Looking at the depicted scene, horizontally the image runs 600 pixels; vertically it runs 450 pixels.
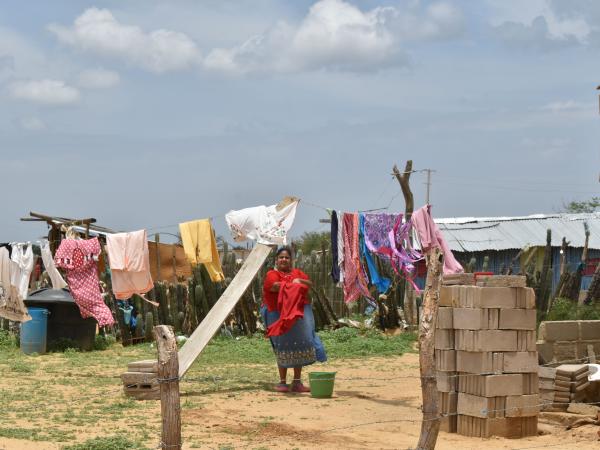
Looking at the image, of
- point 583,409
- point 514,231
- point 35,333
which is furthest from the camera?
point 514,231

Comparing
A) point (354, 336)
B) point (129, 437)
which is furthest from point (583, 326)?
point (354, 336)

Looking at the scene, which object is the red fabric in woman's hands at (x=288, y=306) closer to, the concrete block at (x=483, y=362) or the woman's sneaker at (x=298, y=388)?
the woman's sneaker at (x=298, y=388)

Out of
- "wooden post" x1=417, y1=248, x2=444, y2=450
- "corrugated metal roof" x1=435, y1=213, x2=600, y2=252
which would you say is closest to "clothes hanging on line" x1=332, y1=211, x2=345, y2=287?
"wooden post" x1=417, y1=248, x2=444, y2=450

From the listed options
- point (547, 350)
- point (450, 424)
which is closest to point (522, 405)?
point (450, 424)

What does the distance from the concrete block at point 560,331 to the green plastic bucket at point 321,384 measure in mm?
2457

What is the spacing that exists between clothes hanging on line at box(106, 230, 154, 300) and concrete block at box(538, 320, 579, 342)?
5.77 metres

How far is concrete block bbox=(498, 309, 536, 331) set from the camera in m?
8.11

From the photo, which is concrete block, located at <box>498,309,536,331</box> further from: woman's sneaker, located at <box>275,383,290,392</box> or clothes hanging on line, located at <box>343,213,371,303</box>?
clothes hanging on line, located at <box>343,213,371,303</box>

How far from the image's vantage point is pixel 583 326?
1074 centimetres

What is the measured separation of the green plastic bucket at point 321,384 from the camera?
34.3ft

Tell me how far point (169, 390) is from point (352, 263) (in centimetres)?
782

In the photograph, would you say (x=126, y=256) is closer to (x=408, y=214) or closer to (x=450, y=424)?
(x=408, y=214)

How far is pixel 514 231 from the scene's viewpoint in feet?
95.0

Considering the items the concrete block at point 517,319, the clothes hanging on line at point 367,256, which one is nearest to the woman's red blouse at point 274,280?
the clothes hanging on line at point 367,256
